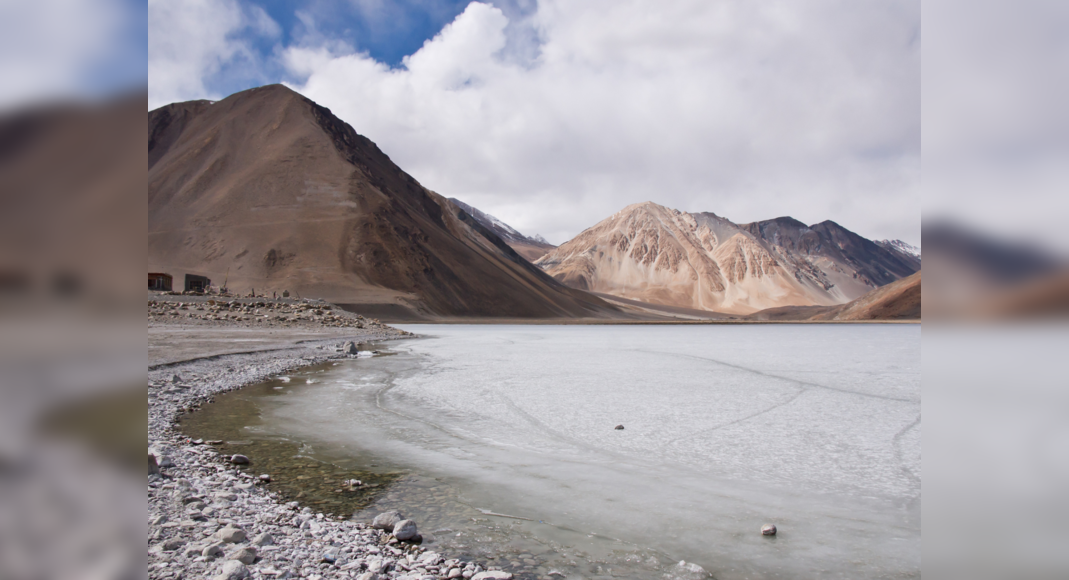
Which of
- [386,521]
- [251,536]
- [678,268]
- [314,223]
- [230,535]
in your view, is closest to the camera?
[230,535]

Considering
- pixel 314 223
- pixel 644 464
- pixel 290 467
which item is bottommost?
pixel 644 464

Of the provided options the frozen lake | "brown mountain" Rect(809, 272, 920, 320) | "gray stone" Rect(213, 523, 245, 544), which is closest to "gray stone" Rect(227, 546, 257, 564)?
"gray stone" Rect(213, 523, 245, 544)

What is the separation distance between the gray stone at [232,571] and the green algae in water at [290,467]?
4.05 ft

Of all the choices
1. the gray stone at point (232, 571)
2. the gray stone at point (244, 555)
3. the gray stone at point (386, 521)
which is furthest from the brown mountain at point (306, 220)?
the gray stone at point (232, 571)

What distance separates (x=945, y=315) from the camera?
1583 mm

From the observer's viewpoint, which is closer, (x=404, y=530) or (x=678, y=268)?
(x=404, y=530)

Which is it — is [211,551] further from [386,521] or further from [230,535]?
[386,521]

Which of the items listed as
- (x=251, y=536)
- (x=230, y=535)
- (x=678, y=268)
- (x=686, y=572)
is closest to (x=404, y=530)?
(x=251, y=536)

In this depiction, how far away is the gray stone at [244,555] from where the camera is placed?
11.8 feet

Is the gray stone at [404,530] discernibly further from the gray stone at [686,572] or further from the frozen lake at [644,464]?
the gray stone at [686,572]

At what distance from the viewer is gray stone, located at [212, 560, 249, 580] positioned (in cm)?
335

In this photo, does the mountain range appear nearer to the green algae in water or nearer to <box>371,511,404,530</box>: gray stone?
the green algae in water

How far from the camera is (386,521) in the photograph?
439 centimetres

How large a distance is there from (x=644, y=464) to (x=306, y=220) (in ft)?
254
